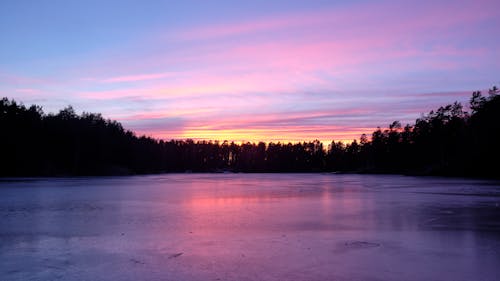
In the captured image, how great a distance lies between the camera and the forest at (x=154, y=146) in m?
70.0

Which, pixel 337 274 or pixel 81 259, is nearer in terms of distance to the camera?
pixel 337 274

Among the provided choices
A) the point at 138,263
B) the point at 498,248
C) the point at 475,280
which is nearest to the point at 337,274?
the point at 475,280

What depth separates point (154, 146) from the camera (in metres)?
131

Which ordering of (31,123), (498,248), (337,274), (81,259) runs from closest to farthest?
(337,274) < (81,259) < (498,248) < (31,123)

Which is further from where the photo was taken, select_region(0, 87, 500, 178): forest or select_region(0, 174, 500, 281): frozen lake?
select_region(0, 87, 500, 178): forest

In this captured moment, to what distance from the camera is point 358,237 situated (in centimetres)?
1070

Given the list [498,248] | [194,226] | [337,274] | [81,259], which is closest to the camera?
[337,274]

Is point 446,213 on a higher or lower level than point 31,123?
lower

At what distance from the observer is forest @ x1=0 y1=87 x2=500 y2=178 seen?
A: 70.0 m

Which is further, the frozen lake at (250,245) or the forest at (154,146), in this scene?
the forest at (154,146)

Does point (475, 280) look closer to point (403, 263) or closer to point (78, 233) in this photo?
point (403, 263)

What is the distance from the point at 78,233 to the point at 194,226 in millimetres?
2954

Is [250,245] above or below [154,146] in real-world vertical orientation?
below

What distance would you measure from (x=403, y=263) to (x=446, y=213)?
8550 mm
